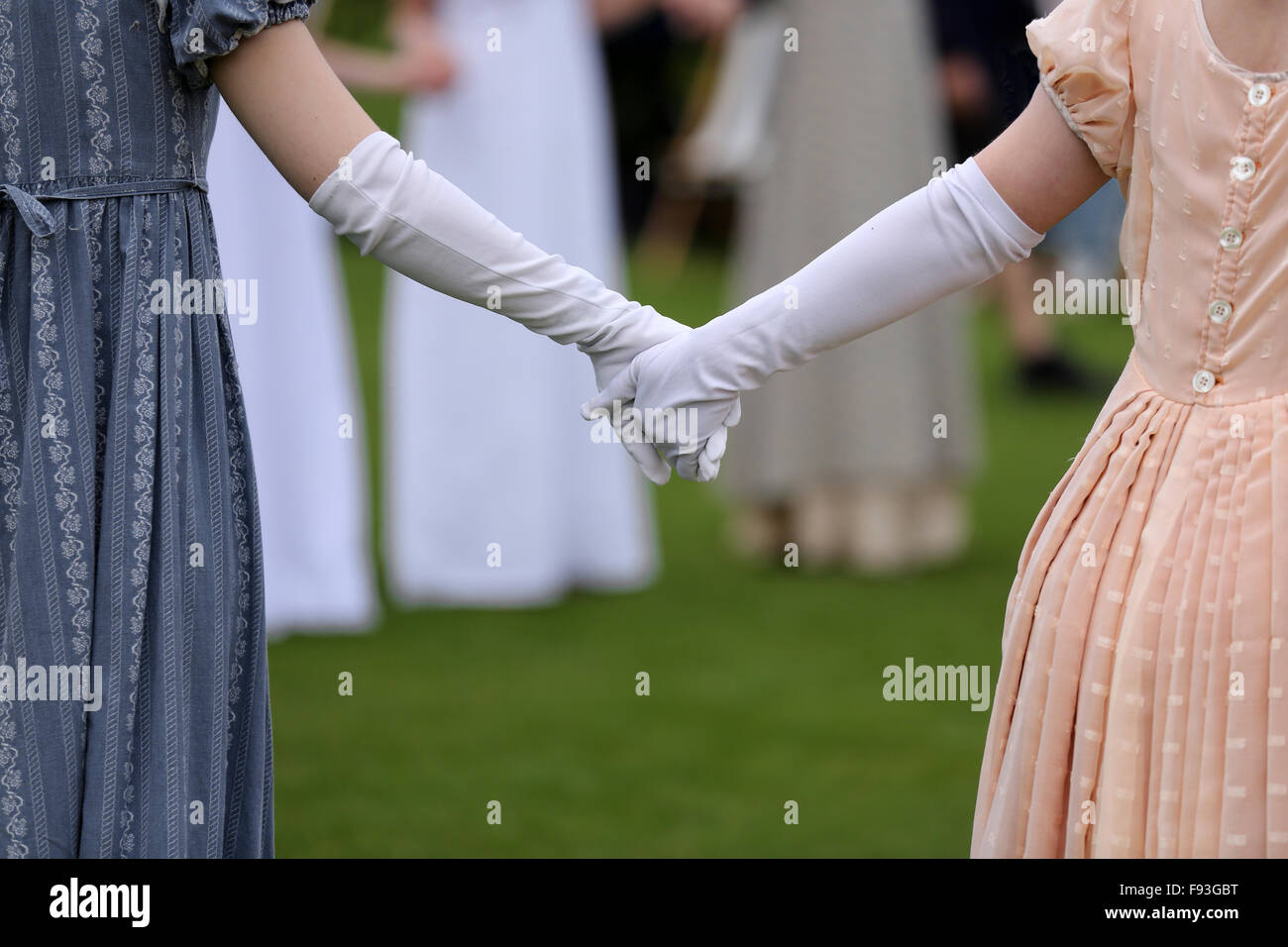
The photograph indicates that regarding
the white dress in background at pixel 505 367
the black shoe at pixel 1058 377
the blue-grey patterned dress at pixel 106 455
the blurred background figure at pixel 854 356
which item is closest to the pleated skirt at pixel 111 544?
the blue-grey patterned dress at pixel 106 455

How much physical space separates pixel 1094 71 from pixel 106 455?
3.46ft

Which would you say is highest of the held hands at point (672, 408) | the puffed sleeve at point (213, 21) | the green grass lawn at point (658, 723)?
the puffed sleeve at point (213, 21)

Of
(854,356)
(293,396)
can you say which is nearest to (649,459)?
(293,396)

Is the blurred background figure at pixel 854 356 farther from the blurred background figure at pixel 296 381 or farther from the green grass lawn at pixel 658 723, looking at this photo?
the blurred background figure at pixel 296 381

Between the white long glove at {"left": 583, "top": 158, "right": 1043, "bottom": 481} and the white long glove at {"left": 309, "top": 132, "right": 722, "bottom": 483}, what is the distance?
0.05 m

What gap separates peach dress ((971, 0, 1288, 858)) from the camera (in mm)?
1585

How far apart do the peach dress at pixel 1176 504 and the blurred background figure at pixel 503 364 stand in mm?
3137

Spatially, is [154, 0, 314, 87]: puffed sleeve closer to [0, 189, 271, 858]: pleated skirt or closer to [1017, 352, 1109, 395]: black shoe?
[0, 189, 271, 858]: pleated skirt

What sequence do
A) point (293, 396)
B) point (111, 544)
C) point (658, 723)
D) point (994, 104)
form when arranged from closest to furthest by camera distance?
point (111, 544)
point (658, 723)
point (293, 396)
point (994, 104)

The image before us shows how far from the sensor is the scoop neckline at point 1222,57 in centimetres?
157

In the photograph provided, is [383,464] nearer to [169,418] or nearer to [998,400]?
[998,400]

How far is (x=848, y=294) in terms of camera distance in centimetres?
183

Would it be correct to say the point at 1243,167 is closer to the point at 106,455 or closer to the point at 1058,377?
the point at 106,455

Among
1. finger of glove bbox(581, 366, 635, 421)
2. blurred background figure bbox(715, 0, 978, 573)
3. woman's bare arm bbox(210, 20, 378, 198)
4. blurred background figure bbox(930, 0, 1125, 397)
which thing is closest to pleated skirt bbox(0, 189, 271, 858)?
woman's bare arm bbox(210, 20, 378, 198)
